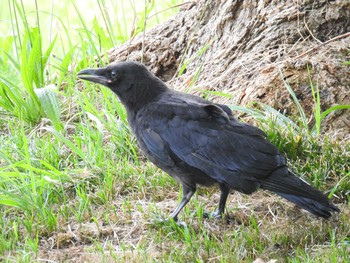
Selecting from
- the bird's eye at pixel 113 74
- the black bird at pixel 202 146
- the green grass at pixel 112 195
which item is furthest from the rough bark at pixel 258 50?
the bird's eye at pixel 113 74

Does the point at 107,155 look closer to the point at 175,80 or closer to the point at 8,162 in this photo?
the point at 8,162

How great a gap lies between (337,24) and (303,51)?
0.37 metres

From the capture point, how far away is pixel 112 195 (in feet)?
17.8

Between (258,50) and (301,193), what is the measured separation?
2.09 metres

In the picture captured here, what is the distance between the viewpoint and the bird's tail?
4590mm

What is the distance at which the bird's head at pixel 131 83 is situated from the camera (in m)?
5.25

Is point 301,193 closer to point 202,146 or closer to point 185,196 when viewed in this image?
point 202,146

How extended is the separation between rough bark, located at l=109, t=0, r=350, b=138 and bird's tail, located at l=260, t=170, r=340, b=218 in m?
1.12

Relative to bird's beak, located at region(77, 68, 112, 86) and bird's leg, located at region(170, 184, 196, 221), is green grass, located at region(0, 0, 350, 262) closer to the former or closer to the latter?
bird's leg, located at region(170, 184, 196, 221)

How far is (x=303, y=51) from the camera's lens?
619cm

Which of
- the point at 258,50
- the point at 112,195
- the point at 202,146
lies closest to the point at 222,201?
the point at 202,146

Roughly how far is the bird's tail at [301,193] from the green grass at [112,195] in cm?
16

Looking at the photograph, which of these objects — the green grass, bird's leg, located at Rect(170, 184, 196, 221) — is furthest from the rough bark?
bird's leg, located at Rect(170, 184, 196, 221)

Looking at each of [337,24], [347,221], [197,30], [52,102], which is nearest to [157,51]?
[197,30]
